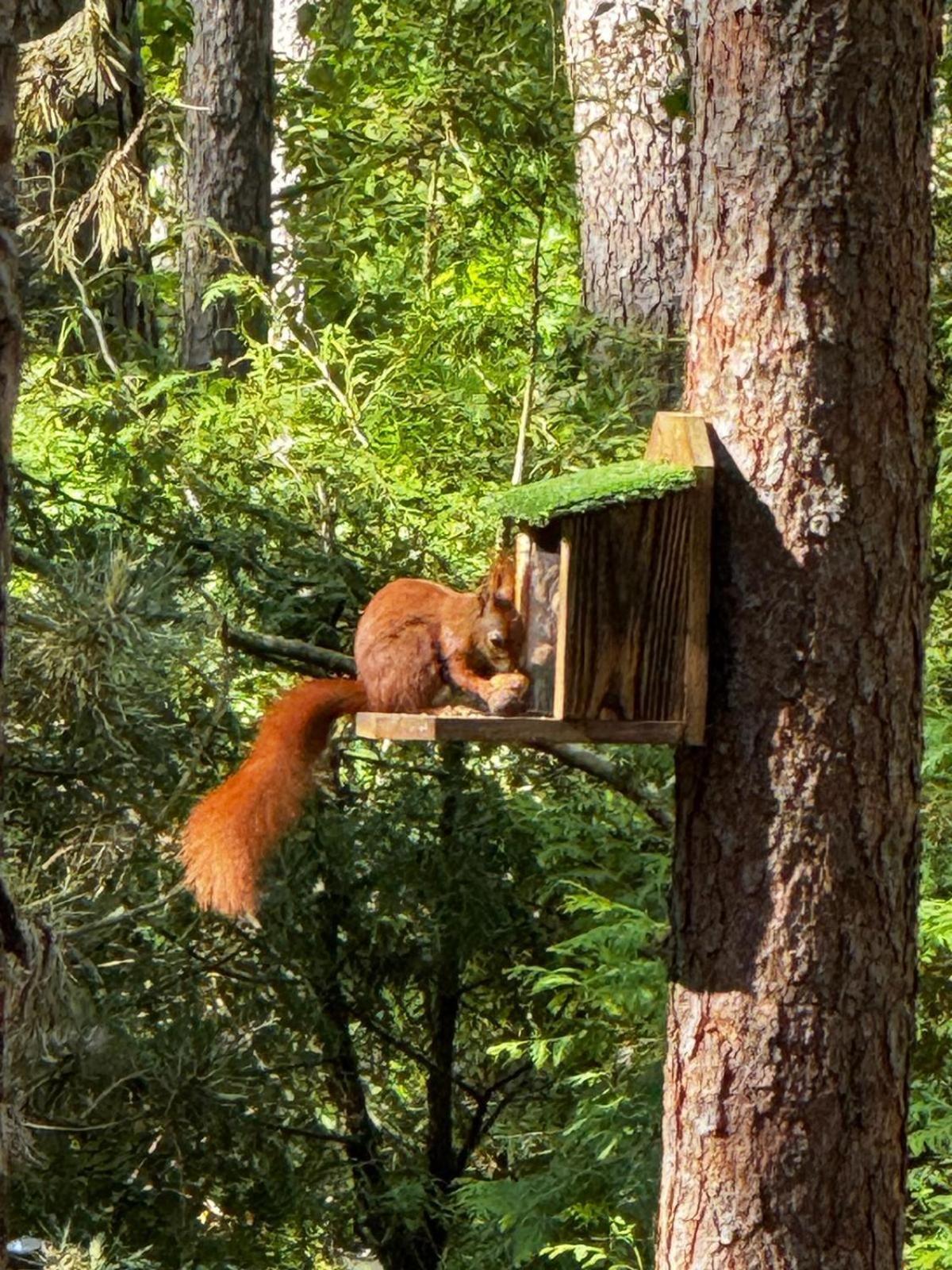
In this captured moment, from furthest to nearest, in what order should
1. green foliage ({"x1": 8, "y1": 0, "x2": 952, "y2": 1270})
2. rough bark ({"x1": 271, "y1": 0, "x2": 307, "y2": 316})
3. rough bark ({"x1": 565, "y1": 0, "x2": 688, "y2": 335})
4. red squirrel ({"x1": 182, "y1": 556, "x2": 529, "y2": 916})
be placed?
rough bark ({"x1": 271, "y1": 0, "x2": 307, "y2": 316})
rough bark ({"x1": 565, "y1": 0, "x2": 688, "y2": 335})
green foliage ({"x1": 8, "y1": 0, "x2": 952, "y2": 1270})
red squirrel ({"x1": 182, "y1": 556, "x2": 529, "y2": 916})

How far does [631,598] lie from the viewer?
90.9 inches

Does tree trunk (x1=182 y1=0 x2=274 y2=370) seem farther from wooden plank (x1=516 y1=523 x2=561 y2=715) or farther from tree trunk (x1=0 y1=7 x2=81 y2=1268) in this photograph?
tree trunk (x1=0 y1=7 x2=81 y2=1268)

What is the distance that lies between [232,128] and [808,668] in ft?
14.6

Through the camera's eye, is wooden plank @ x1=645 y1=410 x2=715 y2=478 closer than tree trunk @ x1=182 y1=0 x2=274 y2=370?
Yes

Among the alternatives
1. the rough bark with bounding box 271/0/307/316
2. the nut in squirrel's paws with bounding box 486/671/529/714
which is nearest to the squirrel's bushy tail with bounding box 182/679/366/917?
the nut in squirrel's paws with bounding box 486/671/529/714

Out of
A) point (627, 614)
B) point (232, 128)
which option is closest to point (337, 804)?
point (627, 614)

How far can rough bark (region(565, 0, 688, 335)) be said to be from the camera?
4.64 m

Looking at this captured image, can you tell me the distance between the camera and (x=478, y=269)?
4758 mm

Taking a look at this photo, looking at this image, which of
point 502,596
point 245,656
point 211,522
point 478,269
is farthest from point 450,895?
point 502,596

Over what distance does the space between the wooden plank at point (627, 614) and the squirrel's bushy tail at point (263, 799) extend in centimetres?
48

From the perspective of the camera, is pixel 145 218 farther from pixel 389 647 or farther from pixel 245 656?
pixel 389 647

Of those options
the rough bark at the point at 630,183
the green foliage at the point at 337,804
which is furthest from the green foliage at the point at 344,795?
the rough bark at the point at 630,183

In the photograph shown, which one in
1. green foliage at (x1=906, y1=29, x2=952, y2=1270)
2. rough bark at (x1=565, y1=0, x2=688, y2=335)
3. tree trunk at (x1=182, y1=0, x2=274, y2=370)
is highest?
tree trunk at (x1=182, y1=0, x2=274, y2=370)

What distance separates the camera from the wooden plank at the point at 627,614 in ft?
7.48
